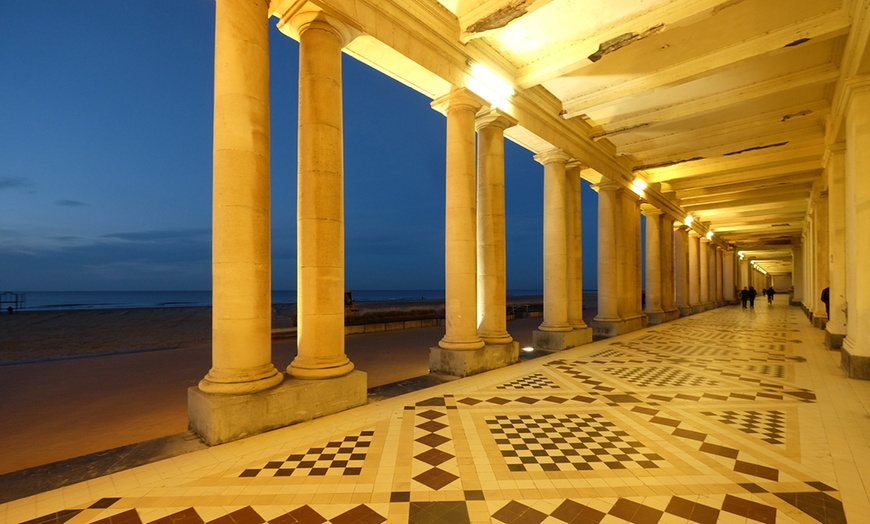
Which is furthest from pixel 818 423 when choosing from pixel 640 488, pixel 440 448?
pixel 440 448

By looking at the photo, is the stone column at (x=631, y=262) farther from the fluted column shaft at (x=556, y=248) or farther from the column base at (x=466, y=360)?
the column base at (x=466, y=360)

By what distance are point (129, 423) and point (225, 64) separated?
6152 mm

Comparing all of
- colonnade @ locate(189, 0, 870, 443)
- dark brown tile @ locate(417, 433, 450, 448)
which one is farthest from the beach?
dark brown tile @ locate(417, 433, 450, 448)

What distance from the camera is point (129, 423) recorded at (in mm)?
7102

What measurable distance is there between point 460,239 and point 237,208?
5.16 m

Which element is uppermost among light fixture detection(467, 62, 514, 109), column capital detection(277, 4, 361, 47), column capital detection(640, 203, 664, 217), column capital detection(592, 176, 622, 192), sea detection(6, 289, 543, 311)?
light fixture detection(467, 62, 514, 109)

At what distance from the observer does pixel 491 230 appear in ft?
35.0

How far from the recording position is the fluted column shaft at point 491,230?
418 inches

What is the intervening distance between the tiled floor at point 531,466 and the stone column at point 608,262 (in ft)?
27.5

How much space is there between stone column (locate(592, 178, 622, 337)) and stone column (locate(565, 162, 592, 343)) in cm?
251

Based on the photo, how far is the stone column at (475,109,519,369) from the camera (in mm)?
10609

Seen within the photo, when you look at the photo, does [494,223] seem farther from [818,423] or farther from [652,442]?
[818,423]

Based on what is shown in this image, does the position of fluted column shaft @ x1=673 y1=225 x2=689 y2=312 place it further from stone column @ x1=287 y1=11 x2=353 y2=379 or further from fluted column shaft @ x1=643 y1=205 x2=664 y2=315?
stone column @ x1=287 y1=11 x2=353 y2=379

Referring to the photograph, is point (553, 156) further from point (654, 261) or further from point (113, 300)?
point (113, 300)
